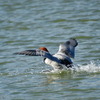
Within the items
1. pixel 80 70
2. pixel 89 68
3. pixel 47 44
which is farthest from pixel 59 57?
pixel 47 44

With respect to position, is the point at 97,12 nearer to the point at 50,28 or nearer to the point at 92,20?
the point at 92,20

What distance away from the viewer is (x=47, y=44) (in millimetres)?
12375

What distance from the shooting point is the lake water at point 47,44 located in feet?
26.0

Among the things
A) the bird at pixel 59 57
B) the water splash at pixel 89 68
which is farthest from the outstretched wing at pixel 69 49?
the water splash at pixel 89 68

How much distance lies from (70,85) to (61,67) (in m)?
1.10

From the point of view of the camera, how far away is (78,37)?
1297 cm

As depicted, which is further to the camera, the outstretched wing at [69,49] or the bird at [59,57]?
the outstretched wing at [69,49]

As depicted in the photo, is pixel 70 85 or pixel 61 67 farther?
pixel 61 67

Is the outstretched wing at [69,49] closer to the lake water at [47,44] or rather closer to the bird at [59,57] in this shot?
the bird at [59,57]

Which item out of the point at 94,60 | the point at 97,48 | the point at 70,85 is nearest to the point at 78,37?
the point at 97,48

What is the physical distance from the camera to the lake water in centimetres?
791

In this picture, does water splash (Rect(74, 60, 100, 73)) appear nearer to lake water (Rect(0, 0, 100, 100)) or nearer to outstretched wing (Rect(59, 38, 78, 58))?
lake water (Rect(0, 0, 100, 100))

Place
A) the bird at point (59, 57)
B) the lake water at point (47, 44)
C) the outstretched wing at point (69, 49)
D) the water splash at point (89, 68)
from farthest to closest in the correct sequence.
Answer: the outstretched wing at point (69, 49), the water splash at point (89, 68), the bird at point (59, 57), the lake water at point (47, 44)

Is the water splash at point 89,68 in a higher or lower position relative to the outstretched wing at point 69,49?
lower
